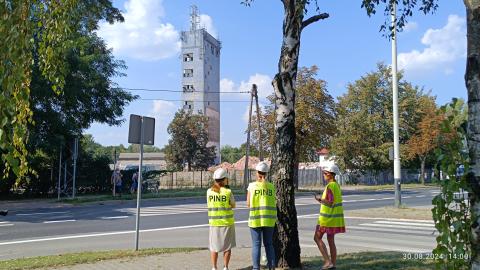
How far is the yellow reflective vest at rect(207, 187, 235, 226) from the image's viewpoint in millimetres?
7406

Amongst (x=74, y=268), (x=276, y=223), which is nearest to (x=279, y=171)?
(x=276, y=223)

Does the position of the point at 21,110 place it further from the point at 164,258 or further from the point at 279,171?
the point at 164,258

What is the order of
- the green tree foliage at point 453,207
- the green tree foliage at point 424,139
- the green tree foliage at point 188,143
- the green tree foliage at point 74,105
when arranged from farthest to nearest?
1. the green tree foliage at point 188,143
2. the green tree foliage at point 424,139
3. the green tree foliage at point 74,105
4. the green tree foliage at point 453,207

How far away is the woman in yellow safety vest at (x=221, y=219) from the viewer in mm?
7402

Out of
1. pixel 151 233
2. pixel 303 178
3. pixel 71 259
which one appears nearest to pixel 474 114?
pixel 71 259

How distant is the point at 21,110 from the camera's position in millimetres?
4438

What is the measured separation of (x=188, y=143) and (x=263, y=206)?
6449cm

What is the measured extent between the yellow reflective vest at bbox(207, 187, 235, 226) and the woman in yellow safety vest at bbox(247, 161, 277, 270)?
1.39ft

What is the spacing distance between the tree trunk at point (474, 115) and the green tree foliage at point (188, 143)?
6743 cm

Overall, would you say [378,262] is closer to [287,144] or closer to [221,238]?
[287,144]

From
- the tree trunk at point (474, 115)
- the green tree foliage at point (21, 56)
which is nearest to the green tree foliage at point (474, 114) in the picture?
the tree trunk at point (474, 115)

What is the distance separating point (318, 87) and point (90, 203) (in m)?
20.5

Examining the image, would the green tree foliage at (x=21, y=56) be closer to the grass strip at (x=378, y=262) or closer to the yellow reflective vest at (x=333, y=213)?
the yellow reflective vest at (x=333, y=213)

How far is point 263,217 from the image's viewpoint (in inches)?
277
